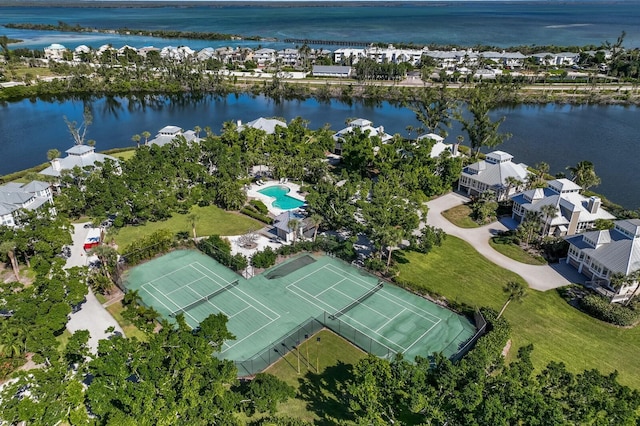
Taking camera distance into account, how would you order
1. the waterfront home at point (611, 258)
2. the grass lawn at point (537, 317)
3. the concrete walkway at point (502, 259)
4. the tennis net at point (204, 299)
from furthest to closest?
1. the concrete walkway at point (502, 259)
2. the waterfront home at point (611, 258)
3. the tennis net at point (204, 299)
4. the grass lawn at point (537, 317)

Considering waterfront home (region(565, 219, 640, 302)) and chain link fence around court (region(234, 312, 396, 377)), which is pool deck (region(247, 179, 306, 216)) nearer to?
chain link fence around court (region(234, 312, 396, 377))

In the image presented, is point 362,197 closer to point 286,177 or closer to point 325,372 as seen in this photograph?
point 286,177

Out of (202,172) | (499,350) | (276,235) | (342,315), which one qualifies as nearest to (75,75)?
(202,172)

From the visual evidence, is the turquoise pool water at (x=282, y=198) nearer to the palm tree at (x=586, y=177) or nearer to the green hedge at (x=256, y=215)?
the green hedge at (x=256, y=215)

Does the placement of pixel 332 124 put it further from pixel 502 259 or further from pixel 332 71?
pixel 502 259

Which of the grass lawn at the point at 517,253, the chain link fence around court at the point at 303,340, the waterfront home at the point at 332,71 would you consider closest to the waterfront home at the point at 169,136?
the chain link fence around court at the point at 303,340

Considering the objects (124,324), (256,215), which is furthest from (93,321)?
(256,215)
